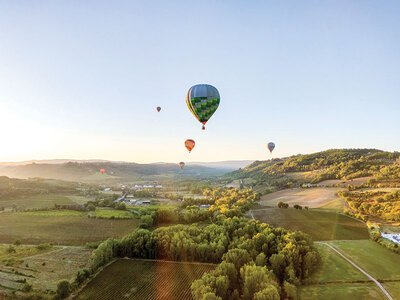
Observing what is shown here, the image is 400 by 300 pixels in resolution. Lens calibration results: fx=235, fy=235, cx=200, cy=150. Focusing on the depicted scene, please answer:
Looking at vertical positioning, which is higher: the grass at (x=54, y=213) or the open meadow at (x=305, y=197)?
the open meadow at (x=305, y=197)

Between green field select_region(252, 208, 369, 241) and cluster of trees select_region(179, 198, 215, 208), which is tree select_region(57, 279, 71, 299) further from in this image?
cluster of trees select_region(179, 198, 215, 208)

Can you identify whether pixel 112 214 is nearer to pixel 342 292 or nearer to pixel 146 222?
pixel 146 222

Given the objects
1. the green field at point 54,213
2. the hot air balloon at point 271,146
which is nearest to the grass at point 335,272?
the green field at point 54,213

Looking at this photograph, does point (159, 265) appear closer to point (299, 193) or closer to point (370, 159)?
point (299, 193)

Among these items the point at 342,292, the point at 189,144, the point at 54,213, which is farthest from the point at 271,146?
the point at 54,213

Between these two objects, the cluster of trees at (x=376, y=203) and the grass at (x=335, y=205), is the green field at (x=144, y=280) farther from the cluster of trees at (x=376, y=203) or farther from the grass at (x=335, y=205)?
the grass at (x=335, y=205)
